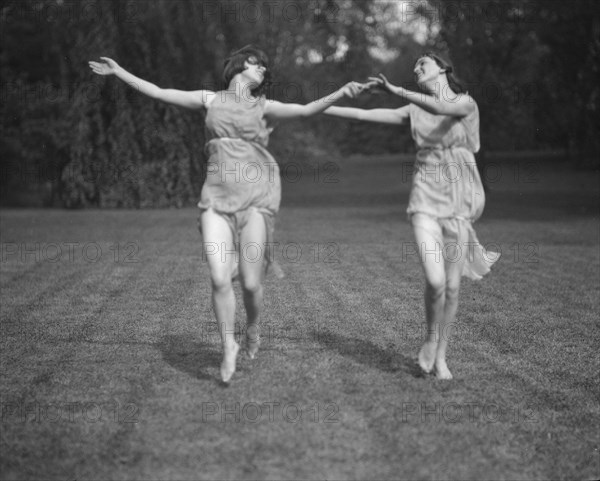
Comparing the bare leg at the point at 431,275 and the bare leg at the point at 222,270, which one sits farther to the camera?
the bare leg at the point at 431,275

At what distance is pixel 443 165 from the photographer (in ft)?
19.3

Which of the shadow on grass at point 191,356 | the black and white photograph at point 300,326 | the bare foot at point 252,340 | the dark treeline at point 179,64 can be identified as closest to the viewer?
the black and white photograph at point 300,326

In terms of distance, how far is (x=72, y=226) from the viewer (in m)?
21.0

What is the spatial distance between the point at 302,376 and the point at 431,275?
3.64 ft

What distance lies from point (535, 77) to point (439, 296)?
34.6m

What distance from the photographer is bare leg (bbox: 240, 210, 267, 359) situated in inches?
226

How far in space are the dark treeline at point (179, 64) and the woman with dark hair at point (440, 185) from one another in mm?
18948

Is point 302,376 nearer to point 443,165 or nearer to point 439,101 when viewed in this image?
point 443,165

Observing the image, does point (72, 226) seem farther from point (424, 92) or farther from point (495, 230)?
point (424, 92)

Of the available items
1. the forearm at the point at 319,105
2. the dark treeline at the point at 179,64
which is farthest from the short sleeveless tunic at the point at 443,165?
the dark treeline at the point at 179,64

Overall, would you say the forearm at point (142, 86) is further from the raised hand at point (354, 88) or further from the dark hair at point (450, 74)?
the dark hair at point (450, 74)

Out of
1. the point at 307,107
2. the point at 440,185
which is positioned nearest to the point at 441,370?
the point at 440,185

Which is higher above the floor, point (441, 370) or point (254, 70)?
point (254, 70)

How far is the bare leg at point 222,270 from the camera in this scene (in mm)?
5598
